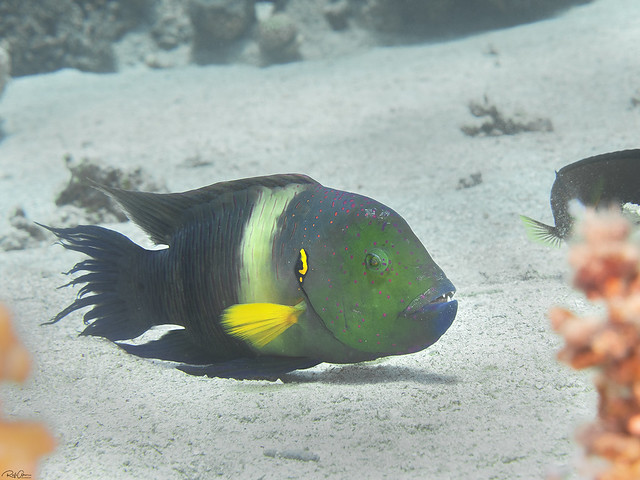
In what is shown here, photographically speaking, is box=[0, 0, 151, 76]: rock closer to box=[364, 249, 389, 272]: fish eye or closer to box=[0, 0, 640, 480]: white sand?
box=[0, 0, 640, 480]: white sand

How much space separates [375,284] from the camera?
2.07 metres

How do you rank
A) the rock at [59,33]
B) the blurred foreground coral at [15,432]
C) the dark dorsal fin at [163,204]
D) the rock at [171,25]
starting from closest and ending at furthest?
the blurred foreground coral at [15,432] < the dark dorsal fin at [163,204] < the rock at [59,33] < the rock at [171,25]

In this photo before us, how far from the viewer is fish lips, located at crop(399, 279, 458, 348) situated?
2031 millimetres

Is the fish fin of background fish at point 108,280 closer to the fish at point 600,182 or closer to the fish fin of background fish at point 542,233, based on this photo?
the fish fin of background fish at point 542,233

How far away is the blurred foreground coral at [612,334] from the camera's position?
926 mm

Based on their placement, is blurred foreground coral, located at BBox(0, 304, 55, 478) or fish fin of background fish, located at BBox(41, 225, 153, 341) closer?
blurred foreground coral, located at BBox(0, 304, 55, 478)

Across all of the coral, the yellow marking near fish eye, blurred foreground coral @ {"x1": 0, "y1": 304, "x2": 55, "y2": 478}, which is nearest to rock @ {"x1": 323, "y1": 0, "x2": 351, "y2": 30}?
the coral

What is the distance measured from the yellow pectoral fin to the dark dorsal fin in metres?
0.68

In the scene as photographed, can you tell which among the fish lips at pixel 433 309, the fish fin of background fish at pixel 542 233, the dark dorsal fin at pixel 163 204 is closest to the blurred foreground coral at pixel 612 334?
the fish lips at pixel 433 309

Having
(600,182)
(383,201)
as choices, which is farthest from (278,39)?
(600,182)

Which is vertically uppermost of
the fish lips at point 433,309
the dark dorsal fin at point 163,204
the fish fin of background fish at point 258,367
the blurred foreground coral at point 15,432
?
the dark dorsal fin at point 163,204

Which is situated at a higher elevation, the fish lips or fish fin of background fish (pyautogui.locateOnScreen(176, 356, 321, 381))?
the fish lips

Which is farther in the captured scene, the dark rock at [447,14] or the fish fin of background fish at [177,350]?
the dark rock at [447,14]

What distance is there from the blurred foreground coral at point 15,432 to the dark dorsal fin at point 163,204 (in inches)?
65.6
